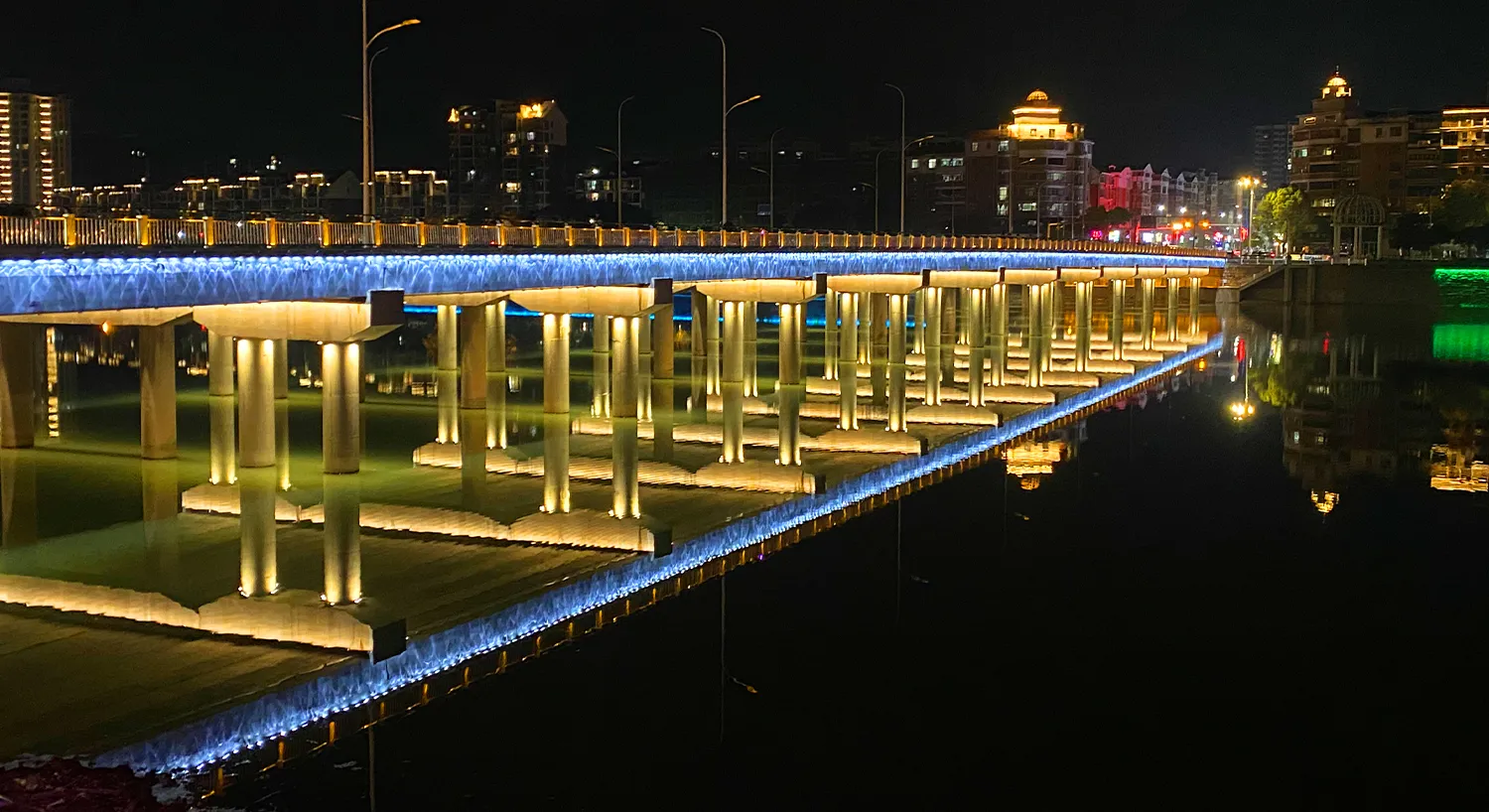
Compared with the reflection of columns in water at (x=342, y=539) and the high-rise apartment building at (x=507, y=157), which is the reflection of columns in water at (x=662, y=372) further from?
the high-rise apartment building at (x=507, y=157)

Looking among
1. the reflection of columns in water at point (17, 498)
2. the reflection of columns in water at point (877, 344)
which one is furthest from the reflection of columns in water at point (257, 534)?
the reflection of columns in water at point (877, 344)

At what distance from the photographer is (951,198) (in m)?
194

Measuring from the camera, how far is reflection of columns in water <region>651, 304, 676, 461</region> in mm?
48944

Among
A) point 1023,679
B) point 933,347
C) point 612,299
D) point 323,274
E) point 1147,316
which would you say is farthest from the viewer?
point 1147,316

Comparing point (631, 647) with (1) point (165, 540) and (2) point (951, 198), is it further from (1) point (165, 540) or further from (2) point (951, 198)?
(2) point (951, 198)

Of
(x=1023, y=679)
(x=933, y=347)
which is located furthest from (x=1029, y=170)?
(x=1023, y=679)

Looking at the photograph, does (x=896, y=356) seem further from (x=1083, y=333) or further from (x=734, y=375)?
(x=734, y=375)

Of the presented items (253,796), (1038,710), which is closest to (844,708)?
(1038,710)

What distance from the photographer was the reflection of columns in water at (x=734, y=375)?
46.4 m

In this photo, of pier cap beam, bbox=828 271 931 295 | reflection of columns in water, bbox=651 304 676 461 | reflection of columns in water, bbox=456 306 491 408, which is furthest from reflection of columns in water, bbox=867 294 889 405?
reflection of columns in water, bbox=456 306 491 408

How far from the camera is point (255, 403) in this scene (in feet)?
114

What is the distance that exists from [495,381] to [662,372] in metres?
6.27

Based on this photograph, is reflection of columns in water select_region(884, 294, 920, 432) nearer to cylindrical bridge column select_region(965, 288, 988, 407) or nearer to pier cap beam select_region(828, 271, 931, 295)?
pier cap beam select_region(828, 271, 931, 295)

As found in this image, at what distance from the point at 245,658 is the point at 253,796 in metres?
5.15
